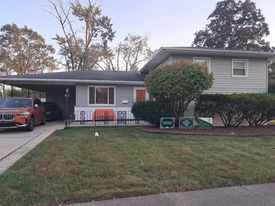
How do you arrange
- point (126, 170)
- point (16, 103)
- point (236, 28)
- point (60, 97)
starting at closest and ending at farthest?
1. point (126, 170)
2. point (16, 103)
3. point (60, 97)
4. point (236, 28)

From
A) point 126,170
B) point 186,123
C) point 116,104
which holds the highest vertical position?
point 116,104

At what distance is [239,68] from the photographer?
16.1 meters

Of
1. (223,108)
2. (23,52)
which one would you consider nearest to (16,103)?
(223,108)

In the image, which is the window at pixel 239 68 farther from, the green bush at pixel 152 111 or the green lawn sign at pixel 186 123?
the green bush at pixel 152 111

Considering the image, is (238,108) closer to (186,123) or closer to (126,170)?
(186,123)

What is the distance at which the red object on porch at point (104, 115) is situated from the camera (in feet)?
57.5

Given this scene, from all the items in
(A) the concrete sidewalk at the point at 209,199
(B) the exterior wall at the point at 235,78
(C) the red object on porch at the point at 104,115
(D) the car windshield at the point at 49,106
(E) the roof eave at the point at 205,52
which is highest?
(E) the roof eave at the point at 205,52

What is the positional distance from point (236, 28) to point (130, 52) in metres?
15.9

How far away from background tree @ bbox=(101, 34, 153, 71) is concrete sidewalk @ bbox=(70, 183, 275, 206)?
39607 millimetres

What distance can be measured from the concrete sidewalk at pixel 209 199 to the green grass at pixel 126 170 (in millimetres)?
199

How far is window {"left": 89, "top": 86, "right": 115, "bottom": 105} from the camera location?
1819 cm

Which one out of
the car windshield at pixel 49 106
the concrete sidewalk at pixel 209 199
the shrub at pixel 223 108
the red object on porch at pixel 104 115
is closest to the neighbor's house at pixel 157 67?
the red object on porch at pixel 104 115

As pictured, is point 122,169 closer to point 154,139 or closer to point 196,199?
point 196,199

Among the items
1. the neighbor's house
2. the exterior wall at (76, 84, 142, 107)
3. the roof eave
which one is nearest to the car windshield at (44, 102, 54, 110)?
the neighbor's house
